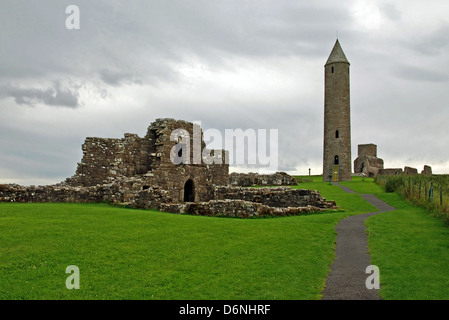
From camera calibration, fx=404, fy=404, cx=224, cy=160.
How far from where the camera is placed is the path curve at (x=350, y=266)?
9.21 m

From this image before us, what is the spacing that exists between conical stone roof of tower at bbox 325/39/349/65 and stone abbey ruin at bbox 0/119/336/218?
1363 inches

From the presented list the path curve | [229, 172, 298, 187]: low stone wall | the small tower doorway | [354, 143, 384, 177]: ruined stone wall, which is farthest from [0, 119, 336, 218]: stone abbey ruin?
[354, 143, 384, 177]: ruined stone wall

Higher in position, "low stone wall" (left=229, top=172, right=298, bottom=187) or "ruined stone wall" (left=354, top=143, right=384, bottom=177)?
"ruined stone wall" (left=354, top=143, right=384, bottom=177)

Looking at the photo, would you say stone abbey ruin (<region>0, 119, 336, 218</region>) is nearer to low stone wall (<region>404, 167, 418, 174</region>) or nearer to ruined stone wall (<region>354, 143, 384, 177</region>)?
low stone wall (<region>404, 167, 418, 174</region>)

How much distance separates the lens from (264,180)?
44.3m

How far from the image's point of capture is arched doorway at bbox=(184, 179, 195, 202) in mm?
29230

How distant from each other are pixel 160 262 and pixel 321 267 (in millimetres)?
4455

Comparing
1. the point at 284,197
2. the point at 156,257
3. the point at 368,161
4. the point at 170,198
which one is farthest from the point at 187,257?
the point at 368,161

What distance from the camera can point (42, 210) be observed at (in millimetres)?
16969

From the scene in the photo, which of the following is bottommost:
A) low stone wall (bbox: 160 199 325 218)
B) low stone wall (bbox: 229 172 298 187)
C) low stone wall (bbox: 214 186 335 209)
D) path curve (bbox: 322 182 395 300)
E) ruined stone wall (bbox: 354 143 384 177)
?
path curve (bbox: 322 182 395 300)

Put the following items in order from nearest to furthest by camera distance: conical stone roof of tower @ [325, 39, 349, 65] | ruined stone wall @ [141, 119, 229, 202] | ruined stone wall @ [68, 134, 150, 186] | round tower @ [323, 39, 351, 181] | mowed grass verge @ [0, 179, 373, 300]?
mowed grass verge @ [0, 179, 373, 300]
ruined stone wall @ [141, 119, 229, 202]
ruined stone wall @ [68, 134, 150, 186]
round tower @ [323, 39, 351, 181]
conical stone roof of tower @ [325, 39, 349, 65]

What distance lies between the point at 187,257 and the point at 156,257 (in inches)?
33.8

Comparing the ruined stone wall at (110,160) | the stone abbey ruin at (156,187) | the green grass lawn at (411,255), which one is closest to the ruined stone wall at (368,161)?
the stone abbey ruin at (156,187)
